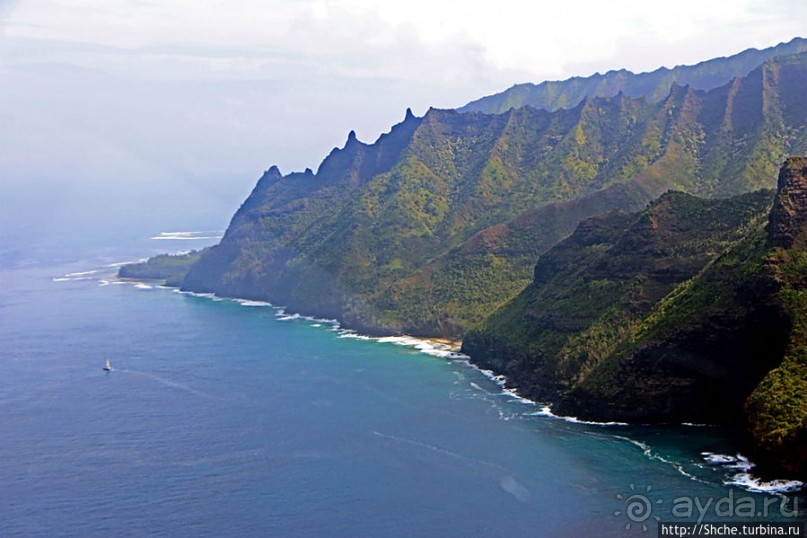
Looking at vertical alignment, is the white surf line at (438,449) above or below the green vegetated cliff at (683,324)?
below

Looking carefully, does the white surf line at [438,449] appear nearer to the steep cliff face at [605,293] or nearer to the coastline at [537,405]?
the coastline at [537,405]

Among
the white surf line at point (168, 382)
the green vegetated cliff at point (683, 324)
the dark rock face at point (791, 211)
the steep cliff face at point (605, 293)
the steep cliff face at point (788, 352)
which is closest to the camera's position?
the steep cliff face at point (788, 352)


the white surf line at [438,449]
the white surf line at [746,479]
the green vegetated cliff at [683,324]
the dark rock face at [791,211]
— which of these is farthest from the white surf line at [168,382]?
the dark rock face at [791,211]

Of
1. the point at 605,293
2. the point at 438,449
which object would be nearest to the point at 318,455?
the point at 438,449

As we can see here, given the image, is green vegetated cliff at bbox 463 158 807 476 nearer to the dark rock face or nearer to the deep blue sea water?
the dark rock face

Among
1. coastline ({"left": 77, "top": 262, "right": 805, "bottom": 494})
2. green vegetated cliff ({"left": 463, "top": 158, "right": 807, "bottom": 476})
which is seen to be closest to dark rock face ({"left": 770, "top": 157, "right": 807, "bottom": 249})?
green vegetated cliff ({"left": 463, "top": 158, "right": 807, "bottom": 476})

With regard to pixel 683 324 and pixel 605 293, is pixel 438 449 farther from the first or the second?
pixel 605 293

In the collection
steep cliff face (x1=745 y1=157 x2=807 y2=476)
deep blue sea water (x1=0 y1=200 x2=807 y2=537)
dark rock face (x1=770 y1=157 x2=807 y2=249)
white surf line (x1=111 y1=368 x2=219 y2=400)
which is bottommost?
deep blue sea water (x1=0 y1=200 x2=807 y2=537)

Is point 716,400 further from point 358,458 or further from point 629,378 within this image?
point 358,458
